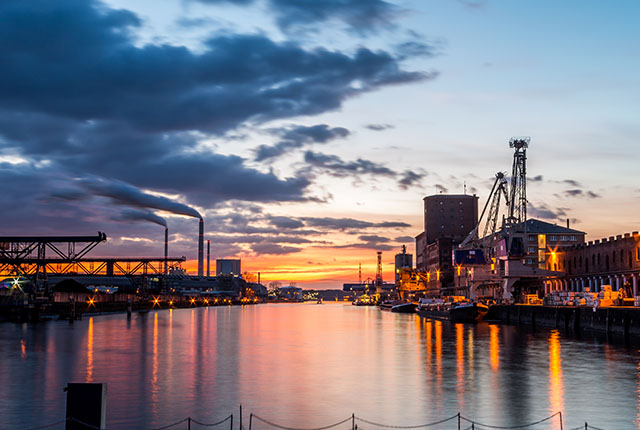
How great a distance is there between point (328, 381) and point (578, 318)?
71103mm

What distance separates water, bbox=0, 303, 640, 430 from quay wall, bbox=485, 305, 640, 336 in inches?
354

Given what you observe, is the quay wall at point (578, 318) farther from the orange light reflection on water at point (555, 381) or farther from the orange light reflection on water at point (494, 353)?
the orange light reflection on water at point (555, 381)

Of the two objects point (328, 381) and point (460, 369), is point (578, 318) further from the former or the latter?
point (328, 381)

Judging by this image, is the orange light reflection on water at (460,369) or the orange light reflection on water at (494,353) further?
the orange light reflection on water at (494,353)

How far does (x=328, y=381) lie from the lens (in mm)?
48719

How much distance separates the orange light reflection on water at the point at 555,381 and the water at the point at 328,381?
75 millimetres

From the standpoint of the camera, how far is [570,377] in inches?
1944

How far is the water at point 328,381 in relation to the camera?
114 ft

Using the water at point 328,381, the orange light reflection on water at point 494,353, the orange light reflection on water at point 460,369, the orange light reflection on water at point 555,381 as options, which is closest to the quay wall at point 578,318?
the water at point 328,381

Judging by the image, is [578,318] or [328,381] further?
[578,318]

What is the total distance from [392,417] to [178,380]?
19.2 m

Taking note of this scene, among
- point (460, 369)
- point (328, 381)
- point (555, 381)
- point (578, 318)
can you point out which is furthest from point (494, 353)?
point (578, 318)

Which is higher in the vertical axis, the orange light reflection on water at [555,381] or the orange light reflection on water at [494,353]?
the orange light reflection on water at [555,381]

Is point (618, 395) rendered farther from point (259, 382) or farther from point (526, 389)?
point (259, 382)
